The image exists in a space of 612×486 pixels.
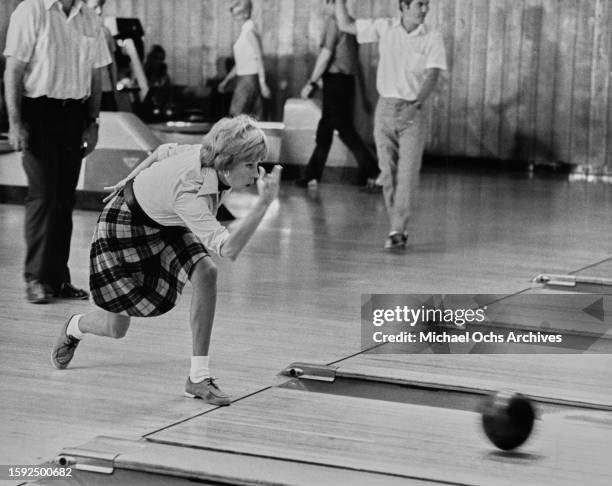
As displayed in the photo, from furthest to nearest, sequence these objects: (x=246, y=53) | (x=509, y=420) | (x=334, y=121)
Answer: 1. (x=246, y=53)
2. (x=334, y=121)
3. (x=509, y=420)

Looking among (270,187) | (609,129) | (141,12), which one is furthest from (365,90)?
(270,187)

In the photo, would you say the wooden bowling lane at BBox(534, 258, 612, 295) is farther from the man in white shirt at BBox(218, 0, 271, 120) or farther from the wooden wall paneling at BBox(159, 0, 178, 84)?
the wooden wall paneling at BBox(159, 0, 178, 84)

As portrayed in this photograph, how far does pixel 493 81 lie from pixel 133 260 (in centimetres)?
1132

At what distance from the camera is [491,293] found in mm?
7156

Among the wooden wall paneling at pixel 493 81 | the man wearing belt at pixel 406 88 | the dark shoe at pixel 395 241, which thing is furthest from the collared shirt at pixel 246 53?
the dark shoe at pixel 395 241

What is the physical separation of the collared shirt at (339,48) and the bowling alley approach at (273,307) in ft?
4.63

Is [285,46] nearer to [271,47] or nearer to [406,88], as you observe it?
[271,47]

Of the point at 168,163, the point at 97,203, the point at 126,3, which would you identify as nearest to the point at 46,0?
the point at 168,163

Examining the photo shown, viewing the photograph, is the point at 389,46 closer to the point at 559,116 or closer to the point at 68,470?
the point at 68,470

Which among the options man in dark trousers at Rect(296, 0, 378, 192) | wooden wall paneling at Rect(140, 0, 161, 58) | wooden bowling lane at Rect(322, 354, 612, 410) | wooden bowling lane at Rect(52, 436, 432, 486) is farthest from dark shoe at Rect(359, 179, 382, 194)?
wooden bowling lane at Rect(52, 436, 432, 486)

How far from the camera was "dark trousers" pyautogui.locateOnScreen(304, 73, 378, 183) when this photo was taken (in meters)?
13.3

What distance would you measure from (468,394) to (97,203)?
6.62m

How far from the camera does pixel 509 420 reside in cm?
399

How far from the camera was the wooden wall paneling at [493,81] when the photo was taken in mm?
15275
